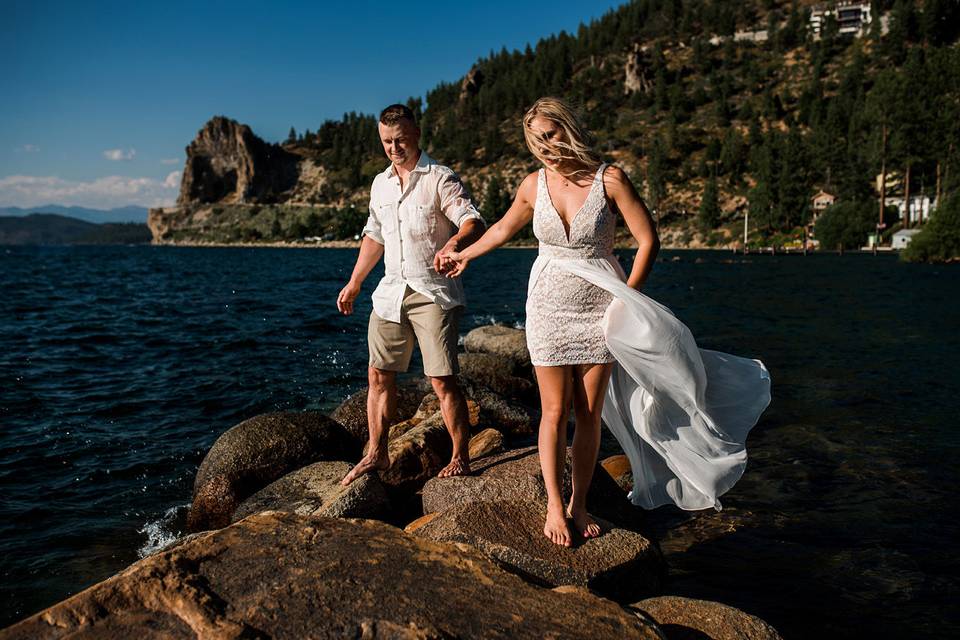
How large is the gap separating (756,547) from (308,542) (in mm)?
4021

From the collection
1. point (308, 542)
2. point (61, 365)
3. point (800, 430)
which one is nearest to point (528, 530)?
point (308, 542)

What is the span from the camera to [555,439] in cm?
411

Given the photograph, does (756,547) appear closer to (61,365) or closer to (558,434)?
(558,434)

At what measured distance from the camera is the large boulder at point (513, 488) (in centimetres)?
511

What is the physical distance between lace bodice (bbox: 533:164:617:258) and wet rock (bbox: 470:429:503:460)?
3011mm

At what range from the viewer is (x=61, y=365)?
49.3 feet

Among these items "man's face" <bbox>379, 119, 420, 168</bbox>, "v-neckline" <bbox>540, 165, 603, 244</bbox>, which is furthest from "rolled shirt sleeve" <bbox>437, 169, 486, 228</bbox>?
"v-neckline" <bbox>540, 165, 603, 244</bbox>

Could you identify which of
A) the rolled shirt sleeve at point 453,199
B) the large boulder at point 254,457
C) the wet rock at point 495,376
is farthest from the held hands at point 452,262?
the wet rock at point 495,376

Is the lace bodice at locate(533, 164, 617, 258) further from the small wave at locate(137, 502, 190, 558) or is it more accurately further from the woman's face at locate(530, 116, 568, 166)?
the small wave at locate(137, 502, 190, 558)

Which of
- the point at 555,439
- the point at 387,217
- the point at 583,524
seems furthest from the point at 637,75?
the point at 583,524

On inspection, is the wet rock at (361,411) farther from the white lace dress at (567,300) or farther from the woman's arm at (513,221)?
the white lace dress at (567,300)

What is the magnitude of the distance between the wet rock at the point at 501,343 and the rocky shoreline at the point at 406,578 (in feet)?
23.0

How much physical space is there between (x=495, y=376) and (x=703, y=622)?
7844 mm

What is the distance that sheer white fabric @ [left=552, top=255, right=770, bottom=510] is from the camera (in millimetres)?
3902
